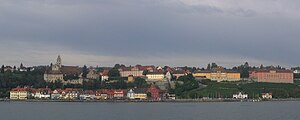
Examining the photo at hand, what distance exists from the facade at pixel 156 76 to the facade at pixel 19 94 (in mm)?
22225

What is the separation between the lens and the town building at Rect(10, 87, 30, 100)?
268 ft

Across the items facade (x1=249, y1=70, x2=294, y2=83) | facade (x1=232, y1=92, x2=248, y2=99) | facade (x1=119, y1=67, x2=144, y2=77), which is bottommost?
facade (x1=232, y1=92, x2=248, y2=99)

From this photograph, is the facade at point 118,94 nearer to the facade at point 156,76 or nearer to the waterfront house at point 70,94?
the waterfront house at point 70,94

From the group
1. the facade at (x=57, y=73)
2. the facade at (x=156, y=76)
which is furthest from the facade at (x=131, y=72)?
the facade at (x=57, y=73)

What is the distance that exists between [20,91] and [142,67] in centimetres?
3194

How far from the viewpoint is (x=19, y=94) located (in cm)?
8225

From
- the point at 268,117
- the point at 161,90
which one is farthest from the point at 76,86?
the point at 268,117

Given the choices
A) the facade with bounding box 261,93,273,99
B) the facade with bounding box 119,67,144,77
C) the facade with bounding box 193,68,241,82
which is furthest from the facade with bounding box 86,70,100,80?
the facade with bounding box 261,93,273,99

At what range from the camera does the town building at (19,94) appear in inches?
3219

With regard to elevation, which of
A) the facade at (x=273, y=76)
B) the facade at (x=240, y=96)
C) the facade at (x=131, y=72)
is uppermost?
the facade at (x=131, y=72)

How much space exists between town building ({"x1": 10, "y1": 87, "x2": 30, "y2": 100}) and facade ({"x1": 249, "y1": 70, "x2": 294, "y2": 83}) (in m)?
38.8

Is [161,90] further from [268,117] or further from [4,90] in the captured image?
[268,117]

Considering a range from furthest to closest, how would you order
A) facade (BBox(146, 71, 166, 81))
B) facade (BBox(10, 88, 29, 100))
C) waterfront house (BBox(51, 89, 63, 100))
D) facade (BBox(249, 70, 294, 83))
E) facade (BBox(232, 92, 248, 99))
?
facade (BBox(249, 70, 294, 83)) < facade (BBox(146, 71, 166, 81)) < waterfront house (BBox(51, 89, 63, 100)) < facade (BBox(10, 88, 29, 100)) < facade (BBox(232, 92, 248, 99))

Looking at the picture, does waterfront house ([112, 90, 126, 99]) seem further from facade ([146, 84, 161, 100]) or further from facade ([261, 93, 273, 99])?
facade ([261, 93, 273, 99])
